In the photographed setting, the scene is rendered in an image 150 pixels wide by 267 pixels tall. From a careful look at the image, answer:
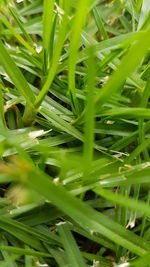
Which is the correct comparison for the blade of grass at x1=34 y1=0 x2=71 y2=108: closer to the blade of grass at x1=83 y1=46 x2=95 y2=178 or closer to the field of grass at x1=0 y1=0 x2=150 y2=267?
the field of grass at x1=0 y1=0 x2=150 y2=267

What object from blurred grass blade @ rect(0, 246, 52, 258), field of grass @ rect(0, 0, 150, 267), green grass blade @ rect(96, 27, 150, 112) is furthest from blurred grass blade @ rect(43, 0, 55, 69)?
blurred grass blade @ rect(0, 246, 52, 258)

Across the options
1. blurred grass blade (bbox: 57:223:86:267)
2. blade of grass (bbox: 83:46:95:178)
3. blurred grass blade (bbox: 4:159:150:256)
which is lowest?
blurred grass blade (bbox: 57:223:86:267)

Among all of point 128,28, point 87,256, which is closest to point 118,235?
point 87,256

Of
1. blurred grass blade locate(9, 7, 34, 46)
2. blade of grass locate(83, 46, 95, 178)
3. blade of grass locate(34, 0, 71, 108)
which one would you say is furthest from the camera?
blurred grass blade locate(9, 7, 34, 46)

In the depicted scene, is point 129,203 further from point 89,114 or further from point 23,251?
point 23,251

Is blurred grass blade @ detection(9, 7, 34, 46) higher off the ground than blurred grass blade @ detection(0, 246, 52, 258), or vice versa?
blurred grass blade @ detection(9, 7, 34, 46)

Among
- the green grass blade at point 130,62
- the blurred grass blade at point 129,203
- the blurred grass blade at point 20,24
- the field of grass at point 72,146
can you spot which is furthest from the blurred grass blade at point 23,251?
the blurred grass blade at point 20,24

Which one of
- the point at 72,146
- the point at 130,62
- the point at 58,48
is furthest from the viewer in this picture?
the point at 72,146

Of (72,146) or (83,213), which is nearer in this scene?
(83,213)

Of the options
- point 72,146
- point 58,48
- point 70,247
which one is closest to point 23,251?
point 70,247

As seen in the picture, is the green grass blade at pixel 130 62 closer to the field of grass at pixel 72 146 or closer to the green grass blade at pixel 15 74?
the field of grass at pixel 72 146
